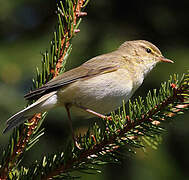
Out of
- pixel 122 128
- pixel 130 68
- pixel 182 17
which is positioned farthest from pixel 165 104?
pixel 182 17

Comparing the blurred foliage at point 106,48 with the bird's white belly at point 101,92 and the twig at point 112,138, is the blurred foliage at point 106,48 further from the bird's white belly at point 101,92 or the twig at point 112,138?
the twig at point 112,138

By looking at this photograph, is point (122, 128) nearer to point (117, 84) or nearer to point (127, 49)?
point (117, 84)

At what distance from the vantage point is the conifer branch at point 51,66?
2586mm

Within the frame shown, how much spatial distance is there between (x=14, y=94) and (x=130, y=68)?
2080mm

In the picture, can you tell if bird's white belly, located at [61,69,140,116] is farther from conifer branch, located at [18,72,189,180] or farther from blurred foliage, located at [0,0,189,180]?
blurred foliage, located at [0,0,189,180]

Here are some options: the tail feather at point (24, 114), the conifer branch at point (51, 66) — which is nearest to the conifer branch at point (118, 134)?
the conifer branch at point (51, 66)

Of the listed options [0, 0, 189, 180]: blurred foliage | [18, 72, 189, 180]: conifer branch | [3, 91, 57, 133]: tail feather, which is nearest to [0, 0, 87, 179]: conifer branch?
[3, 91, 57, 133]: tail feather

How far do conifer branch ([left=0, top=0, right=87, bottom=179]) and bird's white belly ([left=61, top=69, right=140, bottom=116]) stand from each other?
2.20 ft

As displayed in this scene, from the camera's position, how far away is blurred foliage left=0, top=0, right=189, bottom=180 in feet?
15.7

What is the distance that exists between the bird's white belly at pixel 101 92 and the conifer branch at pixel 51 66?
0.67 meters

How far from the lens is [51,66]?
113 inches

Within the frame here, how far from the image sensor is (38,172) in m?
2.43

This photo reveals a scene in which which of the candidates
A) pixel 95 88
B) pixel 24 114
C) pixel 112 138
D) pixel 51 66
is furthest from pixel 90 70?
pixel 112 138

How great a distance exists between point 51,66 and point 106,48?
2750 millimetres
